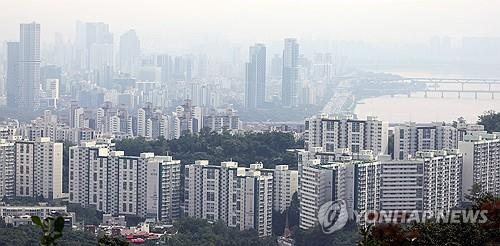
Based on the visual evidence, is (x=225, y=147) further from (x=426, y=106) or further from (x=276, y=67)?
(x=276, y=67)

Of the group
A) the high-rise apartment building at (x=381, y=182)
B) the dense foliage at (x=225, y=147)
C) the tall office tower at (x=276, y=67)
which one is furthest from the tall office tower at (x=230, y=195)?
the tall office tower at (x=276, y=67)

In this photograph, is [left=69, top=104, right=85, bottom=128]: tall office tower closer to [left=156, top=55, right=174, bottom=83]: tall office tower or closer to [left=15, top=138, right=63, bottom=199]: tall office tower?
[left=156, top=55, right=174, bottom=83]: tall office tower

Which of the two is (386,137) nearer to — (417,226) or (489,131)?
(489,131)

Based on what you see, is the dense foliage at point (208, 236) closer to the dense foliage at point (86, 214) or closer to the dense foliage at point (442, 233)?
the dense foliage at point (86, 214)

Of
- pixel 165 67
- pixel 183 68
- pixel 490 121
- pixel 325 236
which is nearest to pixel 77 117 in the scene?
pixel 183 68

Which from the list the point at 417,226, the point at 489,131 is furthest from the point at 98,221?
the point at 417,226
